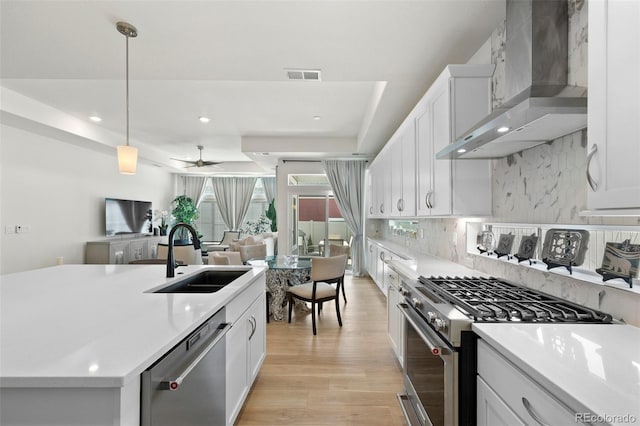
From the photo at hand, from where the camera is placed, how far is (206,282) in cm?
220

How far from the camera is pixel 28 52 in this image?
7.14ft

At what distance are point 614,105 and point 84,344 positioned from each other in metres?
1.80

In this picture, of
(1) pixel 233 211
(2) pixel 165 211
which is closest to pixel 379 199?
(1) pixel 233 211

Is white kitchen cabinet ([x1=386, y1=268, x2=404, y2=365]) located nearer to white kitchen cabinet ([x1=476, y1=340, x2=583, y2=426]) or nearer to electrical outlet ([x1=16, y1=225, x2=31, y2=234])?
white kitchen cabinet ([x1=476, y1=340, x2=583, y2=426])

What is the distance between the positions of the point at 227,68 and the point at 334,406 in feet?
8.94

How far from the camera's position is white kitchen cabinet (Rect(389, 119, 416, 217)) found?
→ 2.74 m

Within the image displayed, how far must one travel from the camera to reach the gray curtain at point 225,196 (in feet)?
28.2

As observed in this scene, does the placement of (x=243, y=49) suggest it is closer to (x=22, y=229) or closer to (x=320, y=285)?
(x=320, y=285)

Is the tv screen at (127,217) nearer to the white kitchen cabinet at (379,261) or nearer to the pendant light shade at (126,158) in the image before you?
the pendant light shade at (126,158)

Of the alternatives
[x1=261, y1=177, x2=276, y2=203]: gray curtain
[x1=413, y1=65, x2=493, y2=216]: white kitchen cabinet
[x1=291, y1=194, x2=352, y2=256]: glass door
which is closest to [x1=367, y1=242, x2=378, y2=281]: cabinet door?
[x1=291, y1=194, x2=352, y2=256]: glass door

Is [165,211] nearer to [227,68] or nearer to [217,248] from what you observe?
[217,248]

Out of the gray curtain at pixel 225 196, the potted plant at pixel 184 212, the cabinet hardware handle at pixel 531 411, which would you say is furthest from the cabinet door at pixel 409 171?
the gray curtain at pixel 225 196

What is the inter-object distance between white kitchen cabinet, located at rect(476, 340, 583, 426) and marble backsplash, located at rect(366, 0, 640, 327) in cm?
57

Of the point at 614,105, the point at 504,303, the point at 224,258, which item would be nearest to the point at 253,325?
the point at 504,303
